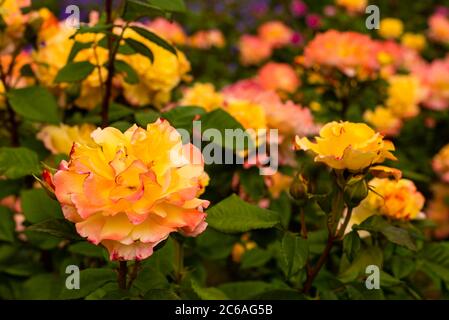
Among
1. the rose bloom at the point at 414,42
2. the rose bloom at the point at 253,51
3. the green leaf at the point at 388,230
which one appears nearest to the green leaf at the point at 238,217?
the green leaf at the point at 388,230

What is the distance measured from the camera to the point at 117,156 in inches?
29.1

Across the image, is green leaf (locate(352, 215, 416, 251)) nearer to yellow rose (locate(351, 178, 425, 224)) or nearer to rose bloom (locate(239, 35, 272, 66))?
yellow rose (locate(351, 178, 425, 224))

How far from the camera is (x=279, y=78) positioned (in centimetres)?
211

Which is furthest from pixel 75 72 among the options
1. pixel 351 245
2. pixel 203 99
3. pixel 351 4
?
pixel 351 4

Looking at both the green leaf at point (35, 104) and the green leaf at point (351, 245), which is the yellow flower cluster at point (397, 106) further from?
the green leaf at point (351, 245)

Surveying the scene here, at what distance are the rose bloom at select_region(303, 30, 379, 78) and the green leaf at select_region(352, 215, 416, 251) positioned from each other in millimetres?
688

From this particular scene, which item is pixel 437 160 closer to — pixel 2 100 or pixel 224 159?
pixel 224 159

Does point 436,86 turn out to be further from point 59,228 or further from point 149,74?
point 59,228

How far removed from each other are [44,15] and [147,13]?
371 mm

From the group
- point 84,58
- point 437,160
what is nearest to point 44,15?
point 84,58

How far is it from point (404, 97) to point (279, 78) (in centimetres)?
35

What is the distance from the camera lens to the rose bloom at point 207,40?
8.28 feet

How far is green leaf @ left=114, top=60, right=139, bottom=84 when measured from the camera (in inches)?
45.2

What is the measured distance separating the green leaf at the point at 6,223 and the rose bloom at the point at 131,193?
0.47 meters
